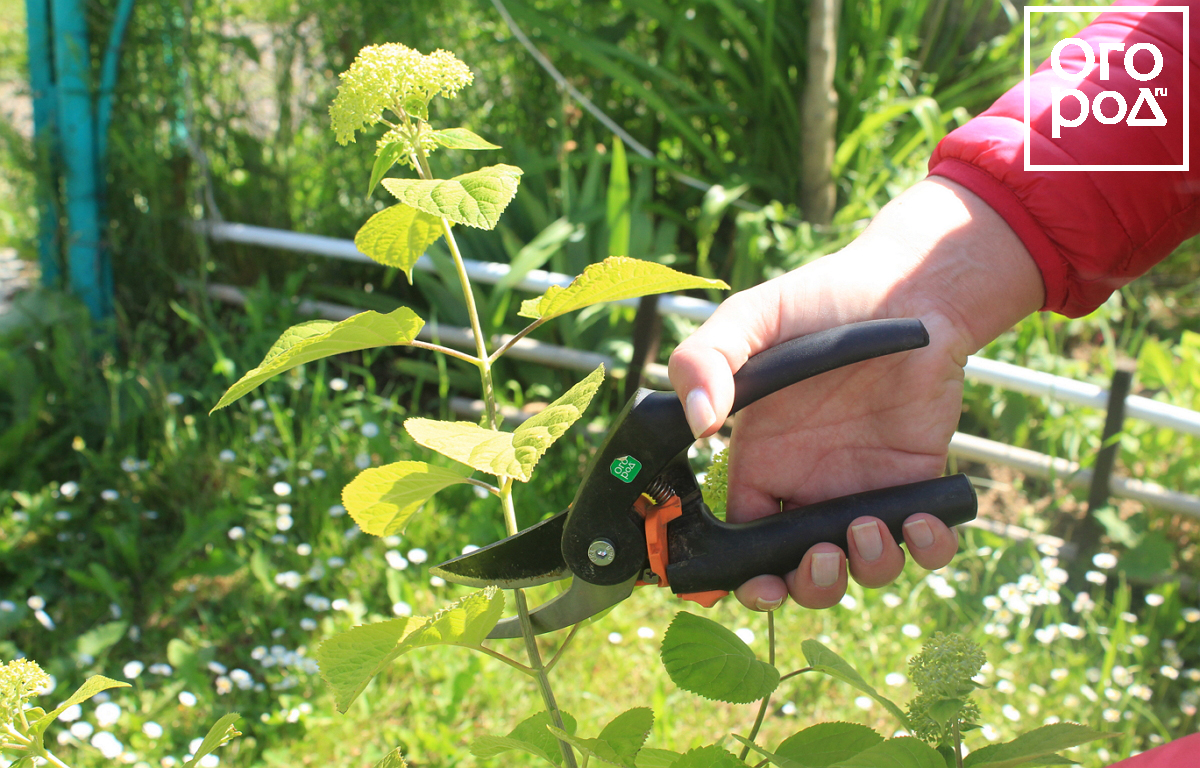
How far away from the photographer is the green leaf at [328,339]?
74cm

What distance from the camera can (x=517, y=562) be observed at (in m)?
0.93

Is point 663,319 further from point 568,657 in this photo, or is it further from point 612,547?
point 612,547

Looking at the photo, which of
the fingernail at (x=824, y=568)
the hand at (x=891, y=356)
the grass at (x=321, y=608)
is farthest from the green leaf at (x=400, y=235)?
the grass at (x=321, y=608)

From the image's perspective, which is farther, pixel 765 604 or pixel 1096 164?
pixel 1096 164

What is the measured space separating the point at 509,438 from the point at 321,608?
1.64 metres

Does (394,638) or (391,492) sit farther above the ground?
(391,492)

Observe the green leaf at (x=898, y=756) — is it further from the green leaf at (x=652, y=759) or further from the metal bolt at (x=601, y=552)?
the metal bolt at (x=601, y=552)

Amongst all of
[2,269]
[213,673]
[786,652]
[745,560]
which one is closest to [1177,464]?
[786,652]

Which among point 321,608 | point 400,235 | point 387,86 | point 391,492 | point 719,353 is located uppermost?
point 387,86

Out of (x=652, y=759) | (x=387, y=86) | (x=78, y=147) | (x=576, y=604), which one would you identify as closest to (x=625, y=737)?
(x=652, y=759)

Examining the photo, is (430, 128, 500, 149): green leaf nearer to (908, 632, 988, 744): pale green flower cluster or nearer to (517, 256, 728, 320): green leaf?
(517, 256, 728, 320): green leaf

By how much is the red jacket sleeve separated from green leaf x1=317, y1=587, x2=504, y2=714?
81 cm

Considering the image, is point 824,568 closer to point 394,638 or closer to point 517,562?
point 517,562

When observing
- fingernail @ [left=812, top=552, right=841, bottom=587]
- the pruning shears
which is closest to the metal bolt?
the pruning shears
